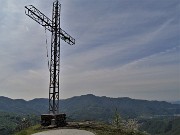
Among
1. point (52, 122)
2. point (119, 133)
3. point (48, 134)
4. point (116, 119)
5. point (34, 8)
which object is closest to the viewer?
point (48, 134)

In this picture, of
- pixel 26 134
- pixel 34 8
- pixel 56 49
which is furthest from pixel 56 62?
pixel 26 134

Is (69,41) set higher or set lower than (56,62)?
higher

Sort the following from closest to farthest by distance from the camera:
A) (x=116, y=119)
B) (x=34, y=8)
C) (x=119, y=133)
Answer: (x=119, y=133) → (x=34, y=8) → (x=116, y=119)

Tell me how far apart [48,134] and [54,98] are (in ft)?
51.0

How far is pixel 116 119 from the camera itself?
273ft

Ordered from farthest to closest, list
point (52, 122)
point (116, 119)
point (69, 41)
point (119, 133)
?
point (116, 119), point (69, 41), point (52, 122), point (119, 133)

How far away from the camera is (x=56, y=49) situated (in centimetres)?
4497

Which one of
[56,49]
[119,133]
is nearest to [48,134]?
[119,133]

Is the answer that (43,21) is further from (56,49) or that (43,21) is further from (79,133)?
(79,133)

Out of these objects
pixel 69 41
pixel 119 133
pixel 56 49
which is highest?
pixel 69 41

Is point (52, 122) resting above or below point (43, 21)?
below

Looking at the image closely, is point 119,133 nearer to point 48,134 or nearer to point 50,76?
point 48,134

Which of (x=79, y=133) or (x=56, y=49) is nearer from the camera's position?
(x=79, y=133)

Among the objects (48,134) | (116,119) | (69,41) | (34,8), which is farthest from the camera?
(116,119)
